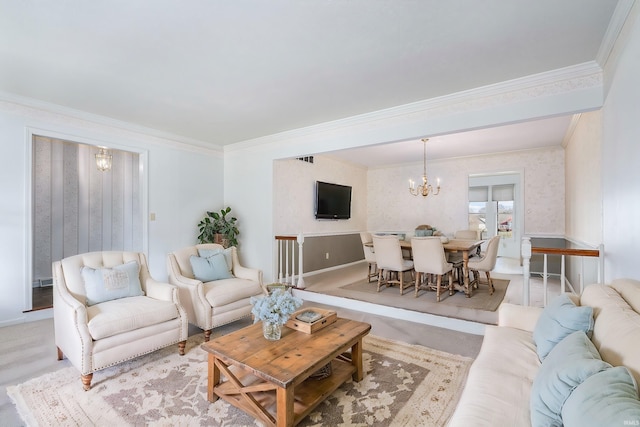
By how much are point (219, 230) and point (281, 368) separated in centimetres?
387

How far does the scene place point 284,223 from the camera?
5.49m

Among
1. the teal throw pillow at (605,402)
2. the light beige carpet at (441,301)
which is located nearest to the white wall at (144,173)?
the light beige carpet at (441,301)

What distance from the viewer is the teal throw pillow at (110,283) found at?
263cm

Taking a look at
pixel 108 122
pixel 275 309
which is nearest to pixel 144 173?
pixel 108 122

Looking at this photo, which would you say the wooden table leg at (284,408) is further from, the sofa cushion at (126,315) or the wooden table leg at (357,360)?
the sofa cushion at (126,315)

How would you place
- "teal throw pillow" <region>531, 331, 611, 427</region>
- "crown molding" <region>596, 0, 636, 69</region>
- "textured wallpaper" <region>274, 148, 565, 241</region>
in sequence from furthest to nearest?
"textured wallpaper" <region>274, 148, 565, 241</region>, "crown molding" <region>596, 0, 636, 69</region>, "teal throw pillow" <region>531, 331, 611, 427</region>

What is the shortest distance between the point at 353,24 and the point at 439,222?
5633 mm

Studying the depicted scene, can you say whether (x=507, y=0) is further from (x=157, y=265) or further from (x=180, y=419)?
(x=157, y=265)

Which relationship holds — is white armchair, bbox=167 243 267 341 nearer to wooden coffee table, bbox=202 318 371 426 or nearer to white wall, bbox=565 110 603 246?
wooden coffee table, bbox=202 318 371 426

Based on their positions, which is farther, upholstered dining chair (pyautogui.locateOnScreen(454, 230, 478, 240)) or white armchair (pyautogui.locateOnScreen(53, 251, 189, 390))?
upholstered dining chair (pyautogui.locateOnScreen(454, 230, 478, 240))

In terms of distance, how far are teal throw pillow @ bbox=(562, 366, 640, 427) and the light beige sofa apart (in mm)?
177

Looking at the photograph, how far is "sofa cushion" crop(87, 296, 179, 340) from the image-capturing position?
2.27 m

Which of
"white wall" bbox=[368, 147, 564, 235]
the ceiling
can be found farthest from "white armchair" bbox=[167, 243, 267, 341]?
"white wall" bbox=[368, 147, 564, 235]

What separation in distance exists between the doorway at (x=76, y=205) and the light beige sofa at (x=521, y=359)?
187 inches
